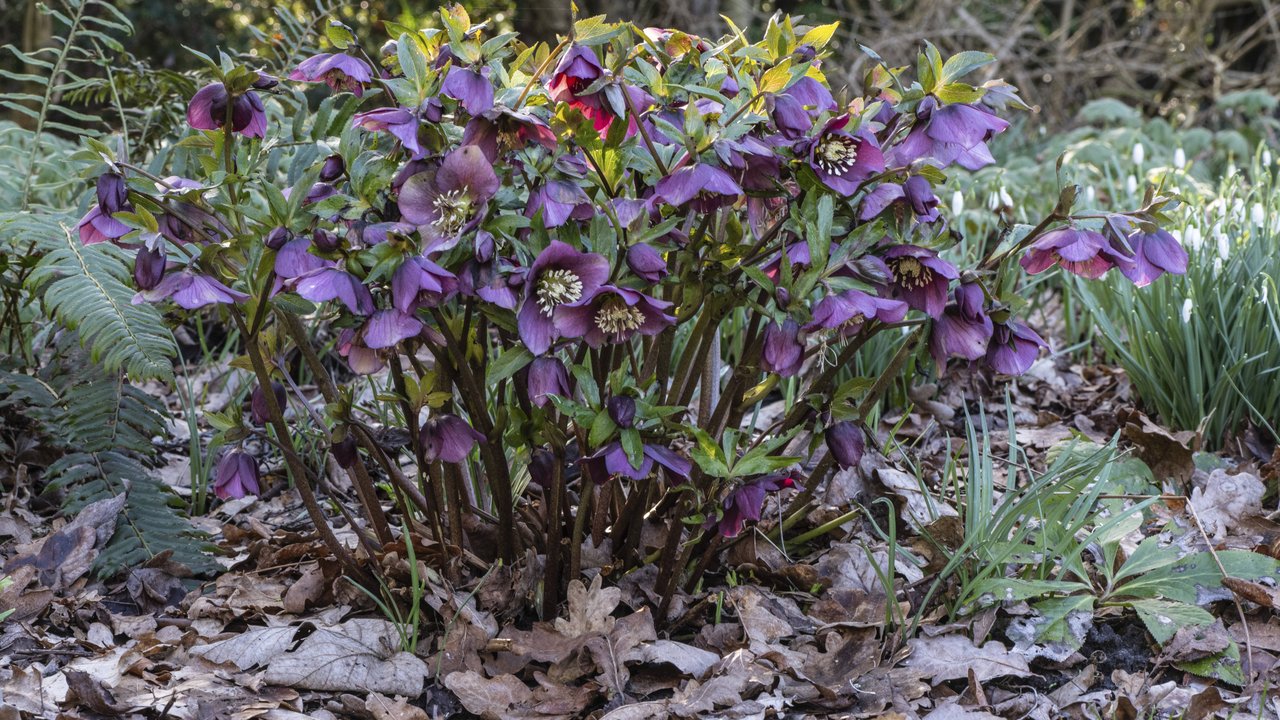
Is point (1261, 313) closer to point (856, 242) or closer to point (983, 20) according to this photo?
point (856, 242)

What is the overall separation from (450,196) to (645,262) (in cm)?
25

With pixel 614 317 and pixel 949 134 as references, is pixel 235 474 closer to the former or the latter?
pixel 614 317

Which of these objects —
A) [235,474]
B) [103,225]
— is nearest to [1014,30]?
[235,474]

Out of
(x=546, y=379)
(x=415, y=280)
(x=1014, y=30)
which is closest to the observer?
(x=415, y=280)

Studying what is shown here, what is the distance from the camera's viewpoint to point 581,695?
1496 mm

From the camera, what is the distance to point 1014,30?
6070mm

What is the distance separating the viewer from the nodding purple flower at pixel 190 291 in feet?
4.10

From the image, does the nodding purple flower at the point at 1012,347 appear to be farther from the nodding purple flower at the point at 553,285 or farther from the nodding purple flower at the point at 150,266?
the nodding purple flower at the point at 150,266

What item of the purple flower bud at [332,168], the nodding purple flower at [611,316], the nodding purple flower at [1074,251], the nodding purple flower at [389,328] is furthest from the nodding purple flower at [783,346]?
the purple flower bud at [332,168]

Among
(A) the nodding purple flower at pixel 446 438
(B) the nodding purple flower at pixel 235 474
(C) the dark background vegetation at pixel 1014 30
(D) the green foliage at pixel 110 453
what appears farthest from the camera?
(C) the dark background vegetation at pixel 1014 30

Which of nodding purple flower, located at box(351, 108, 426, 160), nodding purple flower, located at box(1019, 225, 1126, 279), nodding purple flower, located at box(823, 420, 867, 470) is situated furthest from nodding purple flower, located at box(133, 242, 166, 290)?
nodding purple flower, located at box(1019, 225, 1126, 279)

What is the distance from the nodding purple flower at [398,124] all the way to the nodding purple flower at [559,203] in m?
0.15

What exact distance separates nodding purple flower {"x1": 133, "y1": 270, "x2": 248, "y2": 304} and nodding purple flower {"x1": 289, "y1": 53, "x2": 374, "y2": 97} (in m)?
0.31

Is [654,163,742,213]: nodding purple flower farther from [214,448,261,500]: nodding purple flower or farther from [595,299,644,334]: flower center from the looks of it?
[214,448,261,500]: nodding purple flower
